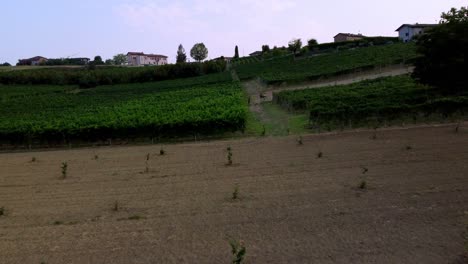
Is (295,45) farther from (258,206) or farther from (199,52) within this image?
(258,206)

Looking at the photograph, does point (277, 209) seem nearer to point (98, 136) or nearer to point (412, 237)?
point (412, 237)

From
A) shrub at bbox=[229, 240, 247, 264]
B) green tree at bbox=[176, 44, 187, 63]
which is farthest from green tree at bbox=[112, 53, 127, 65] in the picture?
shrub at bbox=[229, 240, 247, 264]

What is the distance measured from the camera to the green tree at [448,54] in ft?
96.3

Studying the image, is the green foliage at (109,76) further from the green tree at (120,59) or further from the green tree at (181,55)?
the green tree at (120,59)

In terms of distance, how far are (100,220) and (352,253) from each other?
25.4 feet

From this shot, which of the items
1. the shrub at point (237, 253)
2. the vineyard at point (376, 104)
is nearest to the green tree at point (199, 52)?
the vineyard at point (376, 104)

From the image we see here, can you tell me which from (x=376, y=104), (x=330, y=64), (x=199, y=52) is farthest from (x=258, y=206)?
(x=199, y=52)

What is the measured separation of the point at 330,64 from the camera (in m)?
71.7

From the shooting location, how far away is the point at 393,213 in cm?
1350

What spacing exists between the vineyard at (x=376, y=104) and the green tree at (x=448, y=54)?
1070 mm

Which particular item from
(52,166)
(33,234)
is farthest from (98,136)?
(33,234)

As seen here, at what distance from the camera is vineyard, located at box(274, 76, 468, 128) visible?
98.0 feet

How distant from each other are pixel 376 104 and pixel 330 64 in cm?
4035

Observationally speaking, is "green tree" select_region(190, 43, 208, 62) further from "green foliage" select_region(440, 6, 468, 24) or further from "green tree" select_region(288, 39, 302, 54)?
"green foliage" select_region(440, 6, 468, 24)
